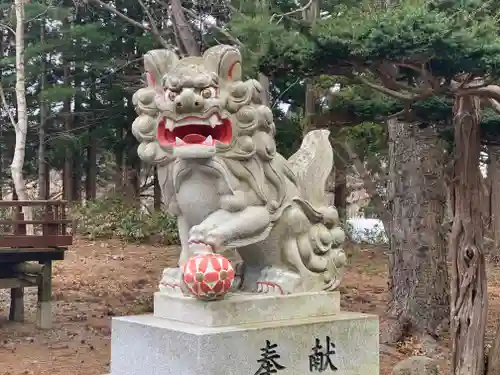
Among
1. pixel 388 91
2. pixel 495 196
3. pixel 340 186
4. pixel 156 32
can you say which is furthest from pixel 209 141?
pixel 495 196

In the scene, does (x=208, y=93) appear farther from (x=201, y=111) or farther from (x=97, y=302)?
(x=97, y=302)

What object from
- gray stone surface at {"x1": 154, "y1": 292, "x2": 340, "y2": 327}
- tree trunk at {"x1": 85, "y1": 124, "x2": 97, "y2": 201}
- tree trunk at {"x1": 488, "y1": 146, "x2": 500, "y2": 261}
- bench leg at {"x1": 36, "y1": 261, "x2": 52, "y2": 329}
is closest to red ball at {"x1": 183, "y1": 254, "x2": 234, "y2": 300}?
gray stone surface at {"x1": 154, "y1": 292, "x2": 340, "y2": 327}

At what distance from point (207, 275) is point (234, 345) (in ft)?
1.16

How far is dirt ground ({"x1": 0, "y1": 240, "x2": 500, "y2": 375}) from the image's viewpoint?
22.9 feet

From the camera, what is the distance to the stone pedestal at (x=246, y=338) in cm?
326

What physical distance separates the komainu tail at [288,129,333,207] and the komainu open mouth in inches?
27.0

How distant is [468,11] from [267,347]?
2.76 m

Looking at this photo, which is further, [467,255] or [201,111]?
[467,255]

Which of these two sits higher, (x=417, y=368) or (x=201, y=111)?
(x=201, y=111)

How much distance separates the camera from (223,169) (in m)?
3.46

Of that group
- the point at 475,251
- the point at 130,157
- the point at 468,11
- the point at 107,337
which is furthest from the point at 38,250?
the point at 130,157

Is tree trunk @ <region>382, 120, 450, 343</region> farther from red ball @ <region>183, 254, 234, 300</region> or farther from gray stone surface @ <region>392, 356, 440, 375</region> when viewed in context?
red ball @ <region>183, 254, 234, 300</region>

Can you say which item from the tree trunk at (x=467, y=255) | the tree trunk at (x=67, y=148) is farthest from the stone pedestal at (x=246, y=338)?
the tree trunk at (x=67, y=148)

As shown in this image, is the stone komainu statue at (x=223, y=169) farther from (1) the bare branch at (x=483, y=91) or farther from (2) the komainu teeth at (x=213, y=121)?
(1) the bare branch at (x=483, y=91)
